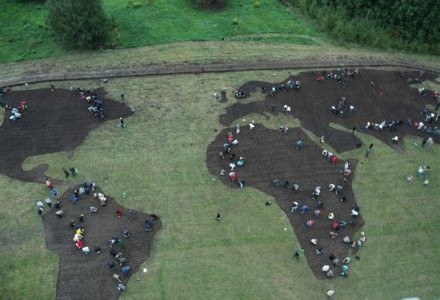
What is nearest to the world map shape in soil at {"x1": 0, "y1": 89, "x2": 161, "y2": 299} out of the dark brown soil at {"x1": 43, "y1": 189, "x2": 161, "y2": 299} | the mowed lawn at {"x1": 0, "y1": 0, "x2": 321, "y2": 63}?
the dark brown soil at {"x1": 43, "y1": 189, "x2": 161, "y2": 299}

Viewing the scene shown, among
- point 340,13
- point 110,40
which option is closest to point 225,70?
point 110,40

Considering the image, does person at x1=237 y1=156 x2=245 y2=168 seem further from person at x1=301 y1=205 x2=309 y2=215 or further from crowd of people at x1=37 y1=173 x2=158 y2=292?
crowd of people at x1=37 y1=173 x2=158 y2=292

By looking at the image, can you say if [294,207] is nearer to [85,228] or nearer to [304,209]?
[304,209]

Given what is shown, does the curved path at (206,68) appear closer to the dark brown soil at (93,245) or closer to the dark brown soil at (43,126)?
the dark brown soil at (43,126)

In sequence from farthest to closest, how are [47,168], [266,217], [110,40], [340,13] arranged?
[340,13] < [110,40] < [47,168] < [266,217]

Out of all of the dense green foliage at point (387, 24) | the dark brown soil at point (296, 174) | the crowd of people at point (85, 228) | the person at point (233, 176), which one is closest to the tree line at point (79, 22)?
the crowd of people at point (85, 228)

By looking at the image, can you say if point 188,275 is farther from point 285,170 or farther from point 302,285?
point 285,170

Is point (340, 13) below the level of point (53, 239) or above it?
above
